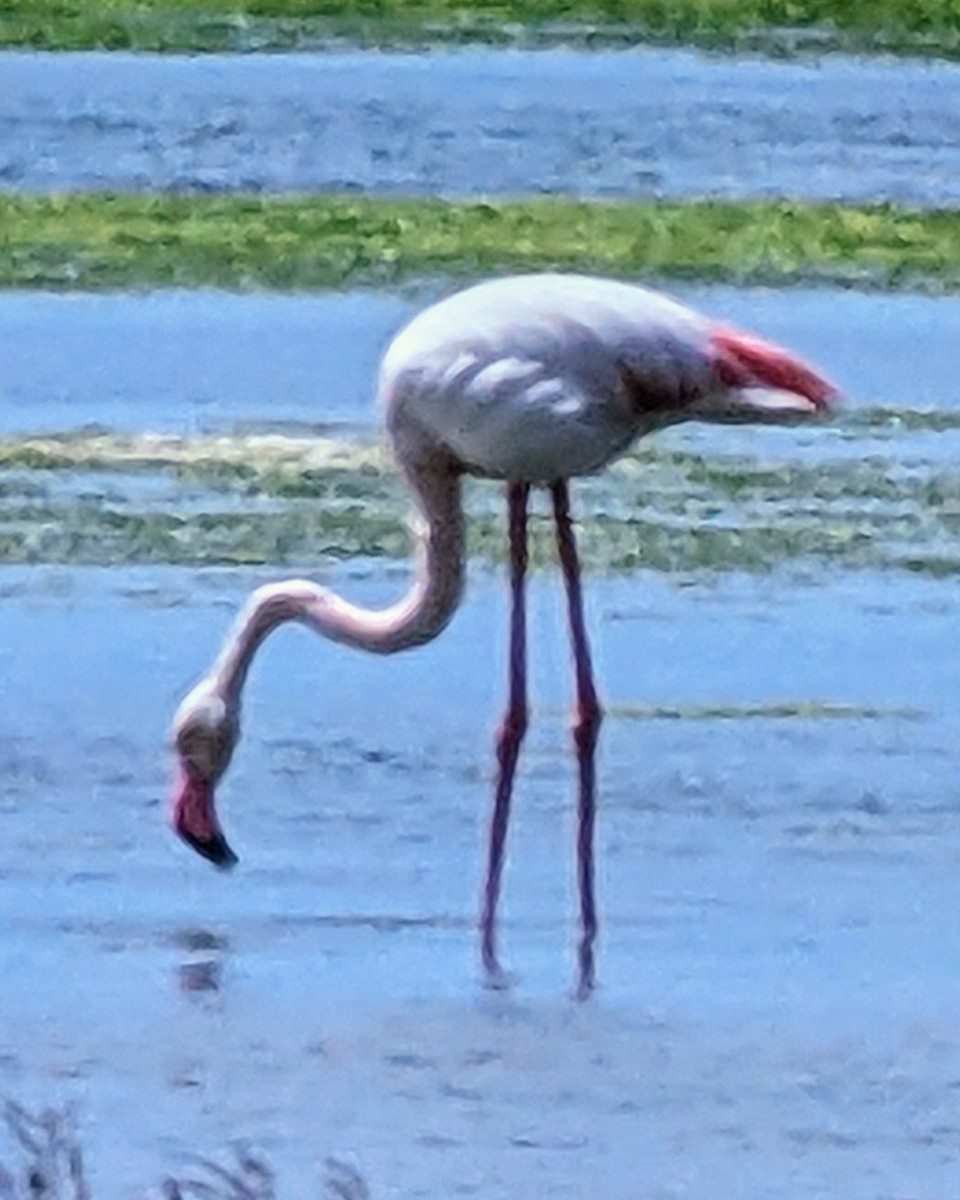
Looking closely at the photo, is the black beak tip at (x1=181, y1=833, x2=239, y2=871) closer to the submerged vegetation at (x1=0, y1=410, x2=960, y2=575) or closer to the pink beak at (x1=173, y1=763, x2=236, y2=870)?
the pink beak at (x1=173, y1=763, x2=236, y2=870)

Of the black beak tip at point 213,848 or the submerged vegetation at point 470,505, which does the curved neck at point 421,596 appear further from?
the submerged vegetation at point 470,505

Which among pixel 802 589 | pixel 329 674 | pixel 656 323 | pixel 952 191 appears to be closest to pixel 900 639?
pixel 802 589

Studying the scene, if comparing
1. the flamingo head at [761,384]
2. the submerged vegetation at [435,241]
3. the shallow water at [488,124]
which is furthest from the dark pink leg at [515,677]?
the shallow water at [488,124]

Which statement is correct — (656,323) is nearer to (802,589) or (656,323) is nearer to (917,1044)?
(917,1044)

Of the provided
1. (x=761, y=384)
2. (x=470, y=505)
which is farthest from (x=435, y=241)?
(x=761, y=384)

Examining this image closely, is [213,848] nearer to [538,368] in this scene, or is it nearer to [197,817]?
[197,817]

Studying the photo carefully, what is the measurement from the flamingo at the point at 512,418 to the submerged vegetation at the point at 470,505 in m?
2.42

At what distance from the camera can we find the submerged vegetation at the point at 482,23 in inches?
1017

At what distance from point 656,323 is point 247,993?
67.1 inches

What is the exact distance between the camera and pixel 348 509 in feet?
42.4

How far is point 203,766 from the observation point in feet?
30.0

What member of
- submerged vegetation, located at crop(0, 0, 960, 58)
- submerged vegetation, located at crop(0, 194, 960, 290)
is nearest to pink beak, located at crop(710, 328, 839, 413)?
submerged vegetation, located at crop(0, 194, 960, 290)

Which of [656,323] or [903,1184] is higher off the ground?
[656,323]

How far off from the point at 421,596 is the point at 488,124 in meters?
12.2
